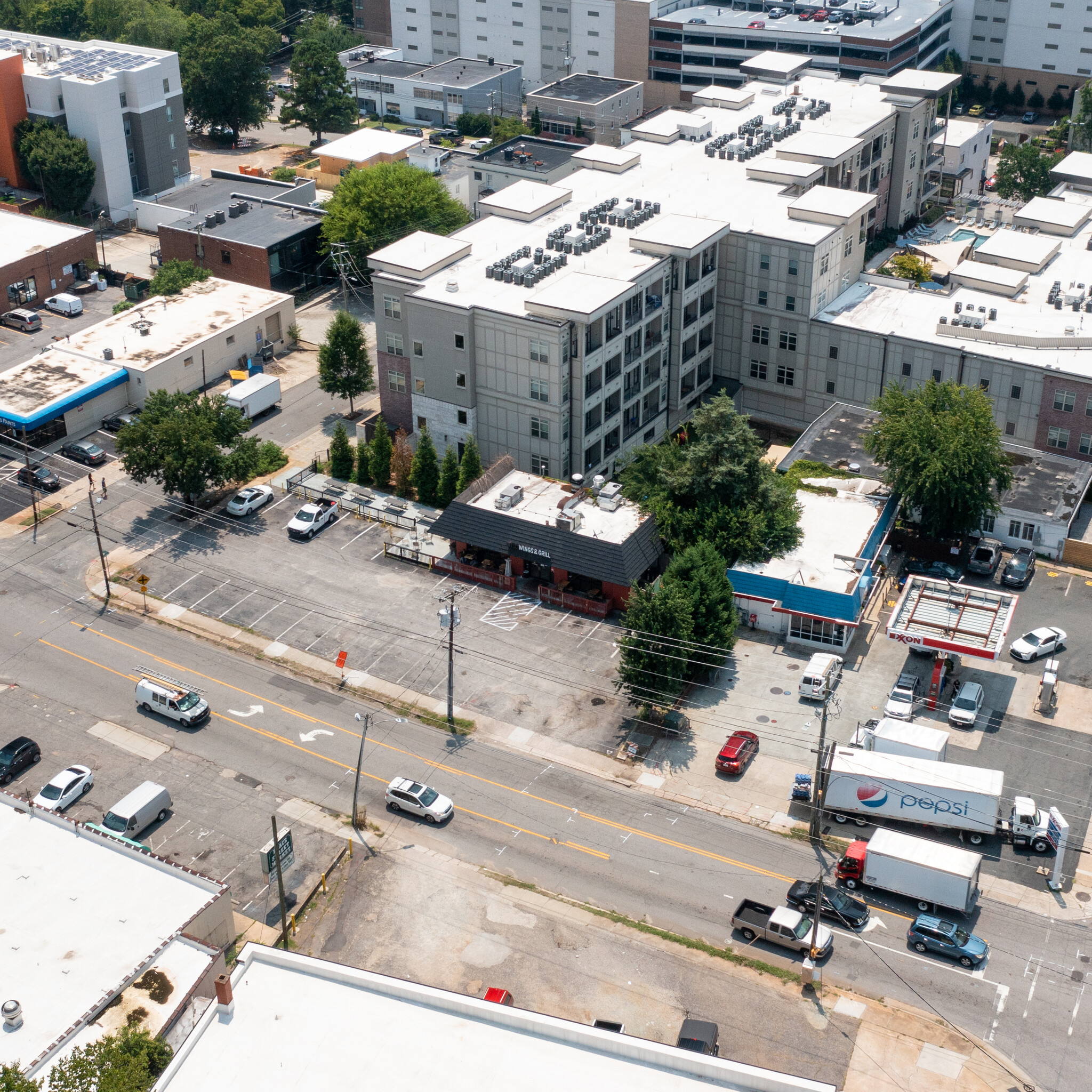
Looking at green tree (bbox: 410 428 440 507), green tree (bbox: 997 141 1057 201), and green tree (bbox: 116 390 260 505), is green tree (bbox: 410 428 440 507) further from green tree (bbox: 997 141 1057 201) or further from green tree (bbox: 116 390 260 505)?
green tree (bbox: 997 141 1057 201)

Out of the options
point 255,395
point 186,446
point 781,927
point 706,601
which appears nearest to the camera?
point 781,927

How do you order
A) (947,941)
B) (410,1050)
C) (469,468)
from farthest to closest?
(469,468), (947,941), (410,1050)

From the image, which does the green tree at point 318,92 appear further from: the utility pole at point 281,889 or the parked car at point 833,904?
the parked car at point 833,904

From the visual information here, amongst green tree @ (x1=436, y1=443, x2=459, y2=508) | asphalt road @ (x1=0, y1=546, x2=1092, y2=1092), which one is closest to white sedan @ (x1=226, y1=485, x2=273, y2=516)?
asphalt road @ (x1=0, y1=546, x2=1092, y2=1092)

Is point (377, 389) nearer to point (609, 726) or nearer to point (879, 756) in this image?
point (609, 726)

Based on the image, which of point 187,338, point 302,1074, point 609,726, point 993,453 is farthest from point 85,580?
point 993,453

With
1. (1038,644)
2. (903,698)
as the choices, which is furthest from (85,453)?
(1038,644)

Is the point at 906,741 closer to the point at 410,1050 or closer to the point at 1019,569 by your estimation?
the point at 1019,569
